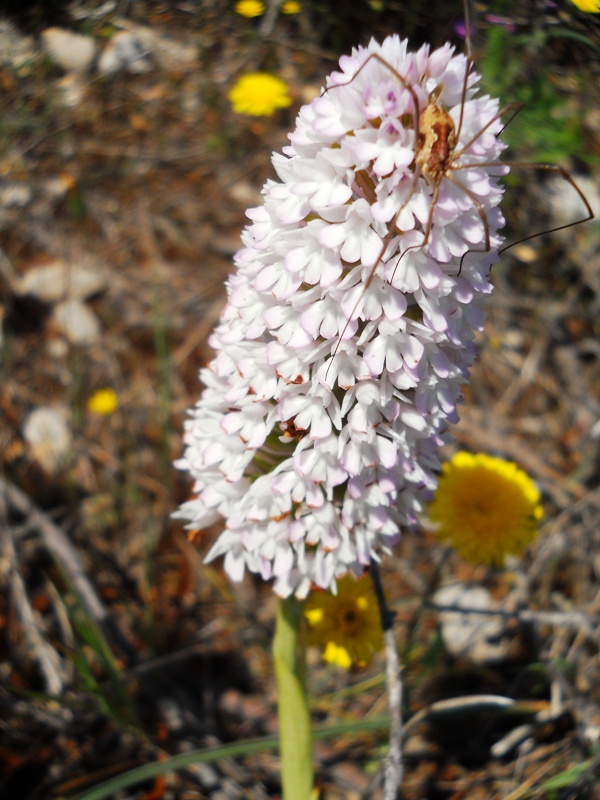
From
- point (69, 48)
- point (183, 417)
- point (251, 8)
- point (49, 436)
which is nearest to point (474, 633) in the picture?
point (183, 417)

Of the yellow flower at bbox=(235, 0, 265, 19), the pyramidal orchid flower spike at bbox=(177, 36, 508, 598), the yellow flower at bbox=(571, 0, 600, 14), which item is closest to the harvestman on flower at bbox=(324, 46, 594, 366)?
the pyramidal orchid flower spike at bbox=(177, 36, 508, 598)

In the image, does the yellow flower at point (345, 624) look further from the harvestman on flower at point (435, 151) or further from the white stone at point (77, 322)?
the white stone at point (77, 322)

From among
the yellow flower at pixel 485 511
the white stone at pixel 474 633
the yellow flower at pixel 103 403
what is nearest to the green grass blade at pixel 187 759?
the yellow flower at pixel 485 511

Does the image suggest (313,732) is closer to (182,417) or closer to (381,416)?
(381,416)

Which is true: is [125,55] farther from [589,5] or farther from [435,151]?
[435,151]

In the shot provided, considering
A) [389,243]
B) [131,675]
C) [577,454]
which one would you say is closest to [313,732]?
[131,675]
